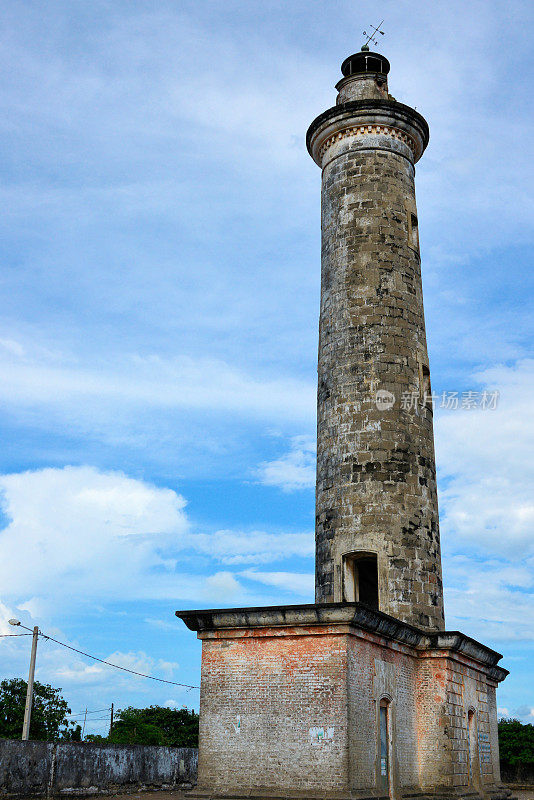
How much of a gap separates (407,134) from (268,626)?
44.2 feet

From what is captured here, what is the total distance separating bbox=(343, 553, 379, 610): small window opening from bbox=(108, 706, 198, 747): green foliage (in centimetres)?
2557

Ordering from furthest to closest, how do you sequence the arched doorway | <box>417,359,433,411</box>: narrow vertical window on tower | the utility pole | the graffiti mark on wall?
the utility pole < <box>417,359,433,411</box>: narrow vertical window on tower < the arched doorway < the graffiti mark on wall

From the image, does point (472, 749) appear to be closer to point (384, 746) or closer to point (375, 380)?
point (384, 746)

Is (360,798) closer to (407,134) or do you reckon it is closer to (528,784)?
(407,134)

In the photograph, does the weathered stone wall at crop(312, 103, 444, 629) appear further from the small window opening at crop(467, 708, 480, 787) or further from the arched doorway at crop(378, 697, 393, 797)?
the arched doorway at crop(378, 697, 393, 797)

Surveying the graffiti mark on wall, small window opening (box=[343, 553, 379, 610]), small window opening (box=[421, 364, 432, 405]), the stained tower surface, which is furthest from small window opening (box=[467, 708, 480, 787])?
small window opening (box=[421, 364, 432, 405])

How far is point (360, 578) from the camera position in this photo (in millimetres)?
19547

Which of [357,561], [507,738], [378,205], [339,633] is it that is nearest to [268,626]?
[339,633]

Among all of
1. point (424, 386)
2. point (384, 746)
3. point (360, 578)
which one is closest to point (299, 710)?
point (384, 746)

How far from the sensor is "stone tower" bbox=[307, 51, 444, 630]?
18.0 m

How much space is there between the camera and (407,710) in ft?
52.1

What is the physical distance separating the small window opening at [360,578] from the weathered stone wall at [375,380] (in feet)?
0.58

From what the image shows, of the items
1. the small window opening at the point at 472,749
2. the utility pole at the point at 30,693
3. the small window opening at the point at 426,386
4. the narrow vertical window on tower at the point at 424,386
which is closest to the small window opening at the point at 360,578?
the small window opening at the point at 472,749

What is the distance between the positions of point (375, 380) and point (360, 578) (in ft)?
15.3
